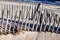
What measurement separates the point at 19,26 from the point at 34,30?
786mm

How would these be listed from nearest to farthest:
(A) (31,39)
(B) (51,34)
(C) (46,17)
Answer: (A) (31,39) → (B) (51,34) → (C) (46,17)

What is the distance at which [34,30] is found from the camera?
9062 millimetres

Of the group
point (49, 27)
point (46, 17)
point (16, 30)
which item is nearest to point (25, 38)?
point (16, 30)

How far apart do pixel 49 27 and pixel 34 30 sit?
76 centimetres

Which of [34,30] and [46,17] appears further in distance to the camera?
[46,17]

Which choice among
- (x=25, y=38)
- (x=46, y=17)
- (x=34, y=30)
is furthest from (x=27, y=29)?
(x=46, y=17)

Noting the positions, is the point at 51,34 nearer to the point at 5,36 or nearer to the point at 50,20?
the point at 50,20

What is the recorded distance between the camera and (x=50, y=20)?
9234 mm

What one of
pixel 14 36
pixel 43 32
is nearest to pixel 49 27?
pixel 43 32

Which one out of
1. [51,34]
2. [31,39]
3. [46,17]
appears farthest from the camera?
[46,17]

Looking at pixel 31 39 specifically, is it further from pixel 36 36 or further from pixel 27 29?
pixel 27 29

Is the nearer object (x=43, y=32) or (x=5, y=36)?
(x=5, y=36)

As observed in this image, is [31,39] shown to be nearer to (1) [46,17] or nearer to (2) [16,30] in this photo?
(2) [16,30]

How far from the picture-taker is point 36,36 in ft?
27.9
